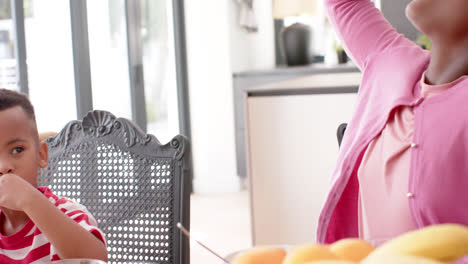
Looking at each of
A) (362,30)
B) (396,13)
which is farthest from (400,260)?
(396,13)

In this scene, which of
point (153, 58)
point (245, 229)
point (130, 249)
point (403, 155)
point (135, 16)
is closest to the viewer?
point (403, 155)

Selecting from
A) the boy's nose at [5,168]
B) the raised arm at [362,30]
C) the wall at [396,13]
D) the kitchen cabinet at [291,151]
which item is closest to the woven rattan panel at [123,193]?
the boy's nose at [5,168]

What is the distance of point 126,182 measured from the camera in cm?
117

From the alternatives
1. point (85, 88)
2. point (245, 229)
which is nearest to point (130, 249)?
point (85, 88)

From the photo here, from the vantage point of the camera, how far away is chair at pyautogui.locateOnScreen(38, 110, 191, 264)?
1.11m

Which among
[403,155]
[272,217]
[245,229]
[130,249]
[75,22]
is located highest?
[75,22]

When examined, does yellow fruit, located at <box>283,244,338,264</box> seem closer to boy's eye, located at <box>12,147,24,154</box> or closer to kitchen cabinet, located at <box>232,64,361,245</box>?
boy's eye, located at <box>12,147,24,154</box>

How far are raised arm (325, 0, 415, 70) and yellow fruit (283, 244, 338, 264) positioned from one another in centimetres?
85

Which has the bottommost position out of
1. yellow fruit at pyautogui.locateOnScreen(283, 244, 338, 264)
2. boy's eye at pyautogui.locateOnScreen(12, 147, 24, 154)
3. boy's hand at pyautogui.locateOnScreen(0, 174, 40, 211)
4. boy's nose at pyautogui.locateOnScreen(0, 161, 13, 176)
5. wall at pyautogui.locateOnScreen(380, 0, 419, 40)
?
boy's hand at pyautogui.locateOnScreen(0, 174, 40, 211)

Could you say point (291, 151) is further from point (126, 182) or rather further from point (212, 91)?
point (212, 91)

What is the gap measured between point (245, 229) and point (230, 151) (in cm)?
138

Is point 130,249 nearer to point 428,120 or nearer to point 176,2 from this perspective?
point 428,120

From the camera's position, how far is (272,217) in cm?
244

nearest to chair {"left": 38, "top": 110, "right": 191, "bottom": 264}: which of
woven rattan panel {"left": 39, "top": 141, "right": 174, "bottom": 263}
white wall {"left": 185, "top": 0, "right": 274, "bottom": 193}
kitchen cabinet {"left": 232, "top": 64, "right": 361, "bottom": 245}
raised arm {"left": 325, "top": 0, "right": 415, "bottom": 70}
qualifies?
woven rattan panel {"left": 39, "top": 141, "right": 174, "bottom": 263}
